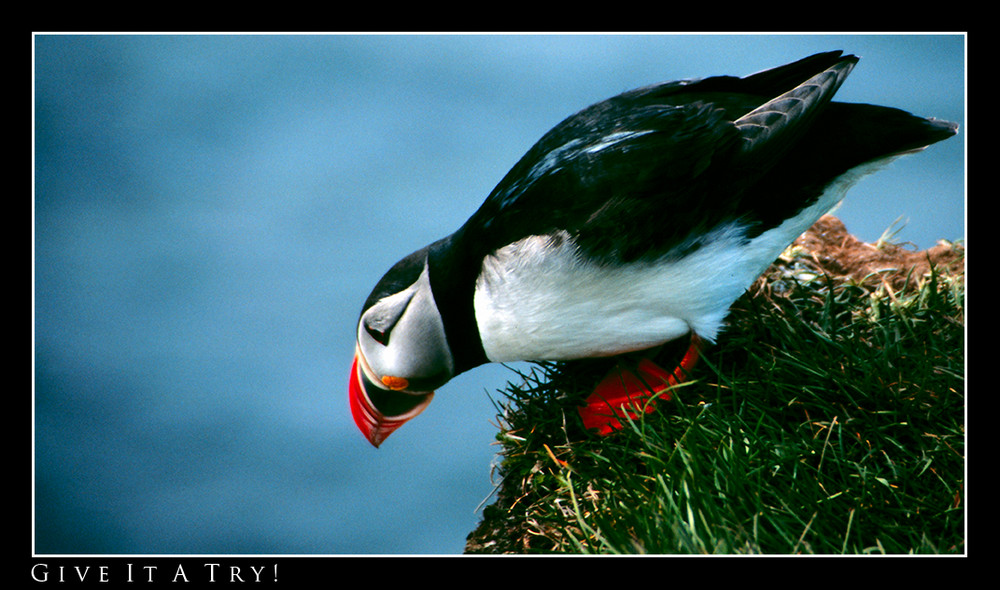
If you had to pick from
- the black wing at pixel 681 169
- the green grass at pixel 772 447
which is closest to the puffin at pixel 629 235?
the black wing at pixel 681 169

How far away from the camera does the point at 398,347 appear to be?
168 centimetres

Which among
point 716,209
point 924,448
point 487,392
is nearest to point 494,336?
point 487,392

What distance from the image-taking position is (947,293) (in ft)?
5.93

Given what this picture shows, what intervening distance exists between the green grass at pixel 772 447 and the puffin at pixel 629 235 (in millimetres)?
115

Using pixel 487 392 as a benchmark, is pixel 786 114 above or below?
→ above

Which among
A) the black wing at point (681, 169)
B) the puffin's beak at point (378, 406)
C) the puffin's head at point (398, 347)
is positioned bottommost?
the puffin's beak at point (378, 406)

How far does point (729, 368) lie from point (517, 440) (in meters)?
0.55

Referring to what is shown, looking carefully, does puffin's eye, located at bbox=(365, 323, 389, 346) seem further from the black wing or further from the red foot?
the red foot

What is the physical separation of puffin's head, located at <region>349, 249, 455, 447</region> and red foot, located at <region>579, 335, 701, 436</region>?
0.37 metres

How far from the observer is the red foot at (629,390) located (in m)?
1.59

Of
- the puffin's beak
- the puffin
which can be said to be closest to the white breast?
the puffin

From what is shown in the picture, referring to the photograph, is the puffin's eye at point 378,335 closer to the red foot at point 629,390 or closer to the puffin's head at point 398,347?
the puffin's head at point 398,347

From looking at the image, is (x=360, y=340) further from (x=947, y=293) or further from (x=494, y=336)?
(x=947, y=293)
